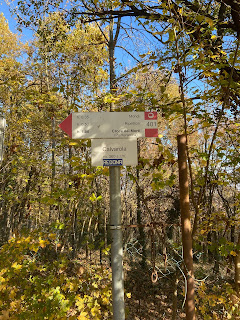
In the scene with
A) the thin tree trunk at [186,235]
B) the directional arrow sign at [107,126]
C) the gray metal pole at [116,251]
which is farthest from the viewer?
the thin tree trunk at [186,235]

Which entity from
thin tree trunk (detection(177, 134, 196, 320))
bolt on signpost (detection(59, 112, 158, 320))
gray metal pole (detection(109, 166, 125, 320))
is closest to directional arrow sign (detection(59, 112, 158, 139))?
bolt on signpost (detection(59, 112, 158, 320))

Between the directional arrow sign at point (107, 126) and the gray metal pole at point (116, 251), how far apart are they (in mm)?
242

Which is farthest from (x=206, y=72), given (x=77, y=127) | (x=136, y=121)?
(x=77, y=127)

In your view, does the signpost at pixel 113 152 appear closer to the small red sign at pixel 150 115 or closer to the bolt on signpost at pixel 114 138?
the bolt on signpost at pixel 114 138

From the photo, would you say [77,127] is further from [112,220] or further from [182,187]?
[182,187]

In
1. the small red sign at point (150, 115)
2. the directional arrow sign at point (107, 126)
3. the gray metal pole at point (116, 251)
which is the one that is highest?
the small red sign at point (150, 115)

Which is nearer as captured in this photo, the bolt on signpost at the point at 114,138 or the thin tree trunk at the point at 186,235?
the bolt on signpost at the point at 114,138

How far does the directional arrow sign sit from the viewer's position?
5.12ft

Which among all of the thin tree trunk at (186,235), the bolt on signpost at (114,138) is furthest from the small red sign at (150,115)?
the thin tree trunk at (186,235)

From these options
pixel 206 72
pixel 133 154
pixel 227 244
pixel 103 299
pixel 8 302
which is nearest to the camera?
pixel 133 154

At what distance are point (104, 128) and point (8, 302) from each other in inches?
88.3

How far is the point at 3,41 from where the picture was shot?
10.8m

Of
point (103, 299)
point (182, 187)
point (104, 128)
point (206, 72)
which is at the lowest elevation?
point (103, 299)

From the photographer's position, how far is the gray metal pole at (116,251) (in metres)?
1.45
